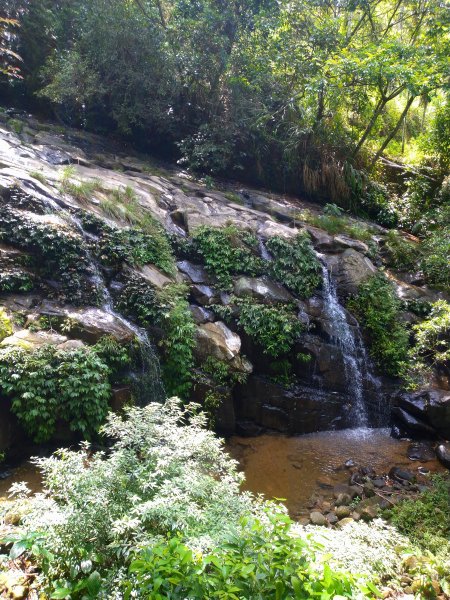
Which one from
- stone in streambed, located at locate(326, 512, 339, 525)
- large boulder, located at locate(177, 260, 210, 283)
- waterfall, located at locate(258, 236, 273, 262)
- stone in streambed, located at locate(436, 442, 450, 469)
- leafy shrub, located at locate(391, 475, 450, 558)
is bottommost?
stone in streambed, located at locate(326, 512, 339, 525)

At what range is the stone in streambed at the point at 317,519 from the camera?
16.6 feet

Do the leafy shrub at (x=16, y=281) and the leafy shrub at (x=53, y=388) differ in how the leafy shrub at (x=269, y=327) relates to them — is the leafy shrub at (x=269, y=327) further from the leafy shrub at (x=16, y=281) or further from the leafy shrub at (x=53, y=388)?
the leafy shrub at (x=16, y=281)

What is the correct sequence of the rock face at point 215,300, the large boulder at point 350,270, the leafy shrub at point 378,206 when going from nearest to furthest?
the rock face at point 215,300
the large boulder at point 350,270
the leafy shrub at point 378,206

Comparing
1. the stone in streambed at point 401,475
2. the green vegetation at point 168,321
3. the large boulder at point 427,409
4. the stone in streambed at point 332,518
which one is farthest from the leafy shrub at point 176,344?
the large boulder at point 427,409

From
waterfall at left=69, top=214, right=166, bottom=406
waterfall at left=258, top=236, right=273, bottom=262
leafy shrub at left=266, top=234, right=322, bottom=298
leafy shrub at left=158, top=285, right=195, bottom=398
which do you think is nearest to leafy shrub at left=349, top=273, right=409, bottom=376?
leafy shrub at left=266, top=234, right=322, bottom=298

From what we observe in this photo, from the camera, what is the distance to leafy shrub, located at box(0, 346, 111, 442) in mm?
5172

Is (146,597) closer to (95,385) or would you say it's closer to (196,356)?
(95,385)

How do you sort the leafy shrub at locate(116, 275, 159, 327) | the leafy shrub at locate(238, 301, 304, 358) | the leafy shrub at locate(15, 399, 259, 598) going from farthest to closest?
the leafy shrub at locate(238, 301, 304, 358) < the leafy shrub at locate(116, 275, 159, 327) < the leafy shrub at locate(15, 399, 259, 598)

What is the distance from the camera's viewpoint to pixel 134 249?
7707mm

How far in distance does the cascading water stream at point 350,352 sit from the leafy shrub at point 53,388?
15.2 ft

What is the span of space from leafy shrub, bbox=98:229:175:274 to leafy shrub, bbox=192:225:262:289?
77cm

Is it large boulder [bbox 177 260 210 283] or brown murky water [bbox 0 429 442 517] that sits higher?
large boulder [bbox 177 260 210 283]

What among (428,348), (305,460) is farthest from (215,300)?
(428,348)

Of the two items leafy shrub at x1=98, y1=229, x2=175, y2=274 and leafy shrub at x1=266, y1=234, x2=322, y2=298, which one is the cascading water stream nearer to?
leafy shrub at x1=266, y1=234, x2=322, y2=298
